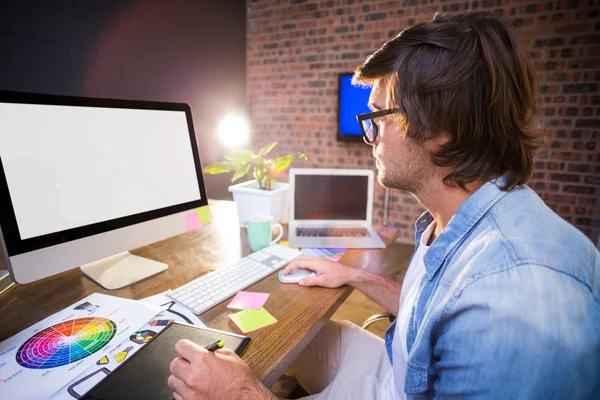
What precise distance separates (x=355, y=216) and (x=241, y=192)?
543 millimetres

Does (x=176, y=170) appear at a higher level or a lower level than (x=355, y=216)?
higher

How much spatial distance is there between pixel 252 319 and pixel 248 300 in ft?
0.29

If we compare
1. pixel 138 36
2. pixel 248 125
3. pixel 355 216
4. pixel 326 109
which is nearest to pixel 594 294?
pixel 355 216

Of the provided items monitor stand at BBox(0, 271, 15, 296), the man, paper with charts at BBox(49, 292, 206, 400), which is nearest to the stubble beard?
the man

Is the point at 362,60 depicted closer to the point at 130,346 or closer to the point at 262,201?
the point at 262,201

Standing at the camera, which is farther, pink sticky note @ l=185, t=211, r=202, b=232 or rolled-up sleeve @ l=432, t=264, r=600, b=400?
pink sticky note @ l=185, t=211, r=202, b=232

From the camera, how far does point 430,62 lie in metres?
0.75

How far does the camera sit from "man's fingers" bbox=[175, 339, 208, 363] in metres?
0.61

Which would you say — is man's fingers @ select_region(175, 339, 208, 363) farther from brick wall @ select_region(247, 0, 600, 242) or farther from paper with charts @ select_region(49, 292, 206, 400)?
brick wall @ select_region(247, 0, 600, 242)

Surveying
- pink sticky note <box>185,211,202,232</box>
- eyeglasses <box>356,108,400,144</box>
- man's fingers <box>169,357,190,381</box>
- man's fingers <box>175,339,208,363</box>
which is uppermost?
eyeglasses <box>356,108,400,144</box>

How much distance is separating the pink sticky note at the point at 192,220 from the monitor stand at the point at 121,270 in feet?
0.52

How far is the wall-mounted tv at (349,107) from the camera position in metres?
3.37

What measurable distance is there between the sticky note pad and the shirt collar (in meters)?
0.39

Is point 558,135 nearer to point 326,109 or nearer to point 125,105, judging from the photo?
point 326,109
